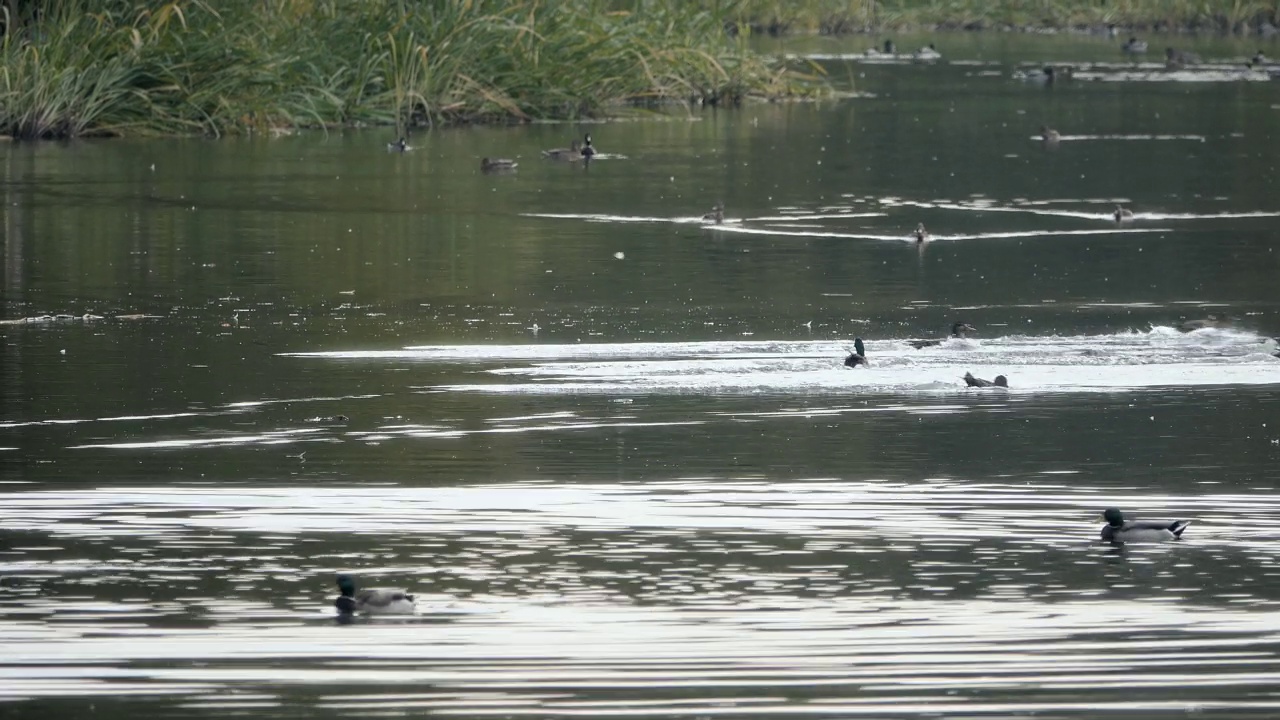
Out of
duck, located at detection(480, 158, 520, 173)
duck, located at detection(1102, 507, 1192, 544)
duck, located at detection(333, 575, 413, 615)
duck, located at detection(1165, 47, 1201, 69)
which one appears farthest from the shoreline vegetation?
duck, located at detection(333, 575, 413, 615)

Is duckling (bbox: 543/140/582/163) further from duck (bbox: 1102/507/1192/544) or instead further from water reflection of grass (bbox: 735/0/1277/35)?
water reflection of grass (bbox: 735/0/1277/35)

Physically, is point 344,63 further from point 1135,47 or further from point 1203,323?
point 1135,47

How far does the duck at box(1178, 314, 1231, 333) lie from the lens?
1541 cm

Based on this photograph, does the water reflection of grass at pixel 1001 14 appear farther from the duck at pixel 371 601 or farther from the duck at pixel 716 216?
the duck at pixel 371 601

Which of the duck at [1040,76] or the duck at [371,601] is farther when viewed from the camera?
the duck at [1040,76]

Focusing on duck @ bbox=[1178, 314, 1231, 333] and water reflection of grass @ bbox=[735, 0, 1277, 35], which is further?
water reflection of grass @ bbox=[735, 0, 1277, 35]

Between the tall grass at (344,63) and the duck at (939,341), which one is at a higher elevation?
the tall grass at (344,63)

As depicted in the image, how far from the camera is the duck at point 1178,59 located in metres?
46.2

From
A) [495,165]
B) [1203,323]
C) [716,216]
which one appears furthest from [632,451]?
[495,165]

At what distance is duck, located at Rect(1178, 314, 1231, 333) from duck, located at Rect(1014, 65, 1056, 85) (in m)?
26.5

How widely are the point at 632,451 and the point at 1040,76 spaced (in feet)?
106

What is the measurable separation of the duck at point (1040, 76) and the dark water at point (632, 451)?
18.0 meters

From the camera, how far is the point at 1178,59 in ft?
153

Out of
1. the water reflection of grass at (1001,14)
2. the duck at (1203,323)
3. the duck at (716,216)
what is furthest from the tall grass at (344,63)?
the water reflection of grass at (1001,14)
